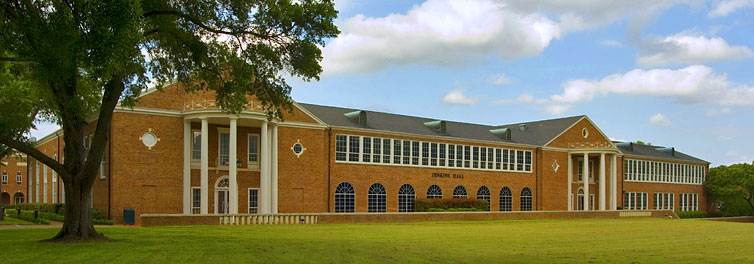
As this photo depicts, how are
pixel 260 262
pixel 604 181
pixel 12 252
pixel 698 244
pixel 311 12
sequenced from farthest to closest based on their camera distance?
pixel 604 181, pixel 698 244, pixel 311 12, pixel 12 252, pixel 260 262

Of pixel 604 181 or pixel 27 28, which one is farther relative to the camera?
pixel 604 181

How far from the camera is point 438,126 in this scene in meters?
50.0

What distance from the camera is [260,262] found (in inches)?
589

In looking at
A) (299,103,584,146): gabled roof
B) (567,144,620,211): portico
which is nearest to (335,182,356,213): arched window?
(299,103,584,146): gabled roof

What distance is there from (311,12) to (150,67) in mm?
6126

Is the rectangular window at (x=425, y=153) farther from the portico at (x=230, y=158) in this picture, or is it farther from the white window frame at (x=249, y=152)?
the white window frame at (x=249, y=152)

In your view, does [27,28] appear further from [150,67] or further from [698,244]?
[698,244]

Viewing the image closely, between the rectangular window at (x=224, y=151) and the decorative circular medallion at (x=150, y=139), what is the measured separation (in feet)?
12.2

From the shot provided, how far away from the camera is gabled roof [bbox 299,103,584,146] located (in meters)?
45.0

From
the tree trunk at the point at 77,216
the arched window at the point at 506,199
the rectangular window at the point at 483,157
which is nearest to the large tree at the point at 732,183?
the arched window at the point at 506,199

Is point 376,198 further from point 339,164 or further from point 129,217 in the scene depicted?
point 129,217

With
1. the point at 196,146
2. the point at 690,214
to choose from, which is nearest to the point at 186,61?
the point at 196,146

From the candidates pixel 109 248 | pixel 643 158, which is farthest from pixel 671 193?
pixel 109 248

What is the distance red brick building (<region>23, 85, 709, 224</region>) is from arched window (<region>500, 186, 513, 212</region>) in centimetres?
9
